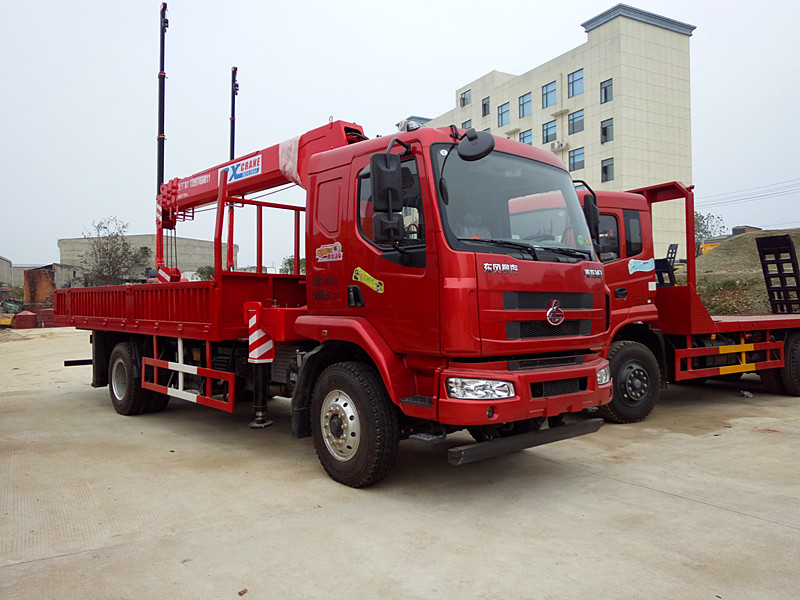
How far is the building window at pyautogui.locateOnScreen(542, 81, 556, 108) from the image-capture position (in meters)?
38.8

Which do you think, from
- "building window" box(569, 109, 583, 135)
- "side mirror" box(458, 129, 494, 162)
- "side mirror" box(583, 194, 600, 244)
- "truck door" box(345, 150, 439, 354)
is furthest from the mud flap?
"building window" box(569, 109, 583, 135)

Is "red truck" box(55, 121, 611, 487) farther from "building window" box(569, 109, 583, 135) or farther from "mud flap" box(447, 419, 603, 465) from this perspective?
"building window" box(569, 109, 583, 135)

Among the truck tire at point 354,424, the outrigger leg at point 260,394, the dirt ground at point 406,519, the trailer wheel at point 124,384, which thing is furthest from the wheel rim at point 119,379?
the truck tire at point 354,424

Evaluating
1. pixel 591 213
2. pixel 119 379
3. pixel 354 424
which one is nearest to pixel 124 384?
pixel 119 379

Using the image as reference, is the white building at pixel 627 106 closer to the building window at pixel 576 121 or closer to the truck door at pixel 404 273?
the building window at pixel 576 121

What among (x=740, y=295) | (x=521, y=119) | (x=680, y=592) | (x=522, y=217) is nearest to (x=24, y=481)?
(x=522, y=217)

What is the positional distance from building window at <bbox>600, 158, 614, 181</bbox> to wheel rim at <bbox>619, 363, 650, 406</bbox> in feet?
100

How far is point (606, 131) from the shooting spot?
35.3m

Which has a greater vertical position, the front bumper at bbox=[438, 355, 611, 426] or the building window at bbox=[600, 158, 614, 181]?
the building window at bbox=[600, 158, 614, 181]

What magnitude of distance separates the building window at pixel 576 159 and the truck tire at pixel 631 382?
3197cm

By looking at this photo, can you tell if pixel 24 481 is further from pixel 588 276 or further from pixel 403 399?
pixel 588 276

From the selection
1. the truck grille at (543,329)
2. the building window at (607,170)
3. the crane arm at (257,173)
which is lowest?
the truck grille at (543,329)

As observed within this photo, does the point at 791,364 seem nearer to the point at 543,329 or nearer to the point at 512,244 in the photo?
the point at 543,329

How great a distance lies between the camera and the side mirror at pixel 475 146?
4.18 metres
